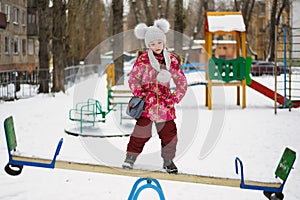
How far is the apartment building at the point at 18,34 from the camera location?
2942 centimetres

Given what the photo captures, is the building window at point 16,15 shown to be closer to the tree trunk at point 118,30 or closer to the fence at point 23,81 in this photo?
the fence at point 23,81

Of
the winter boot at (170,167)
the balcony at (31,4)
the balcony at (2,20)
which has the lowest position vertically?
the winter boot at (170,167)

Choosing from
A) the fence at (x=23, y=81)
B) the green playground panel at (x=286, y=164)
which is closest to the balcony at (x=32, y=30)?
the fence at (x=23, y=81)

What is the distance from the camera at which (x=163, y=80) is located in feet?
13.5

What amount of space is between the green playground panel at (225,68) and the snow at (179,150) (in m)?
1.00

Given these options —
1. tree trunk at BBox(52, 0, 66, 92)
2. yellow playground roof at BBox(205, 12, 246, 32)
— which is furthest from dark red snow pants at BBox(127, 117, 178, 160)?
tree trunk at BBox(52, 0, 66, 92)

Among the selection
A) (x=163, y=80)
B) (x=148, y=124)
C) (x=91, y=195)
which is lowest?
(x=91, y=195)

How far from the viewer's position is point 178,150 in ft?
25.0

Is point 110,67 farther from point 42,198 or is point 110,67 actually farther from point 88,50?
point 88,50

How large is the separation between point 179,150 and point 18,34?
2848 centimetres

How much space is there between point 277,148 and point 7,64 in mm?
25744

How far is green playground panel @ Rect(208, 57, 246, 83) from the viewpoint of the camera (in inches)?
520

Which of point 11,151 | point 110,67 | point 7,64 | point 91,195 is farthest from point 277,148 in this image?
point 7,64

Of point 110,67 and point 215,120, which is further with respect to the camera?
point 110,67
